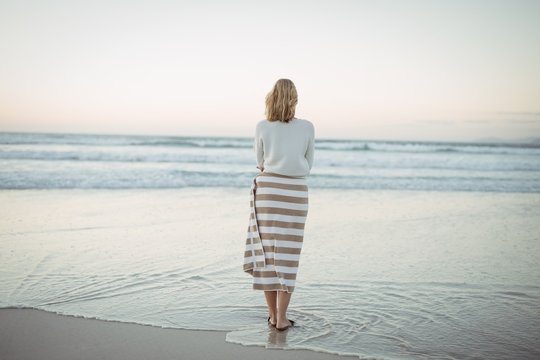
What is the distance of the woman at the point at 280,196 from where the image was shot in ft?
11.5

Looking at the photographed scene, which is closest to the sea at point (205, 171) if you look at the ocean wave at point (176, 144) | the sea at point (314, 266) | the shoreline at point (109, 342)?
the ocean wave at point (176, 144)

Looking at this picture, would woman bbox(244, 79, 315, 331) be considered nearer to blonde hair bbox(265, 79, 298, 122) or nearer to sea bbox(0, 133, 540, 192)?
blonde hair bbox(265, 79, 298, 122)

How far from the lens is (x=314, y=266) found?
5531 mm

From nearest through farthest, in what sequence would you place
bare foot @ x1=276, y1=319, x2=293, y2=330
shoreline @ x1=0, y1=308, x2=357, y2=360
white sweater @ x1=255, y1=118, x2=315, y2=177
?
shoreline @ x1=0, y1=308, x2=357, y2=360 → white sweater @ x1=255, y1=118, x2=315, y2=177 → bare foot @ x1=276, y1=319, x2=293, y2=330

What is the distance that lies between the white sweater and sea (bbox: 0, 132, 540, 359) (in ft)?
4.23

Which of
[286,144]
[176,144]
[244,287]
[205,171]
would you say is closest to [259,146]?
[286,144]

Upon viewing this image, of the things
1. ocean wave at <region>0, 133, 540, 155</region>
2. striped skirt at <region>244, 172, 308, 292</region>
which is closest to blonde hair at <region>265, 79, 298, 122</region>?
striped skirt at <region>244, 172, 308, 292</region>

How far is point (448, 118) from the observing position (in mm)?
25203

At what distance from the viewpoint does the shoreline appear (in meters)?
3.16

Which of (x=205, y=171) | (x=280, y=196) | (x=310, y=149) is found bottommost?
(x=205, y=171)

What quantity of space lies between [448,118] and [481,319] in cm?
2322

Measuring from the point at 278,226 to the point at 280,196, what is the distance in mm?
233

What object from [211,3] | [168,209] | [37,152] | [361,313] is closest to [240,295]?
[361,313]

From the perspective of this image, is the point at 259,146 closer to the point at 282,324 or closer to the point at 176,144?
the point at 282,324
